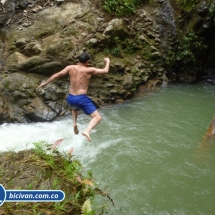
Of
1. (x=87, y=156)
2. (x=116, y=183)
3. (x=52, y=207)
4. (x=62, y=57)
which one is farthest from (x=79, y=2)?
(x=52, y=207)

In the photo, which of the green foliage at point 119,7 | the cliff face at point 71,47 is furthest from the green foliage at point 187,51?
the green foliage at point 119,7

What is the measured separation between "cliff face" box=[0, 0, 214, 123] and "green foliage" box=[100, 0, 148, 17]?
22 centimetres

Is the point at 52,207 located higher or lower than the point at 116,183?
higher

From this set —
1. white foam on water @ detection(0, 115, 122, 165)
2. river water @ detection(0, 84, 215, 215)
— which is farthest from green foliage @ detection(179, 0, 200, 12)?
white foam on water @ detection(0, 115, 122, 165)

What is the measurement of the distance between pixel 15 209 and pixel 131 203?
2177mm

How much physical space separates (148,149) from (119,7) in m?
5.96

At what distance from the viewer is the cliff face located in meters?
7.54

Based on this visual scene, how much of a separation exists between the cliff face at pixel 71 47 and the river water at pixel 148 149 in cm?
63

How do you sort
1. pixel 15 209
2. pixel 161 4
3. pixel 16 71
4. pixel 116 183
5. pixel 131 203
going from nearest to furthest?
pixel 15 209 < pixel 131 203 < pixel 116 183 < pixel 16 71 < pixel 161 4

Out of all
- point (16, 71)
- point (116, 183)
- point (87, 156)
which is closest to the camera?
point (116, 183)

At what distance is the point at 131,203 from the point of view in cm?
405

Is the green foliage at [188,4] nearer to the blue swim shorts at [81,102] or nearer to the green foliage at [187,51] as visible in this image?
the green foliage at [187,51]

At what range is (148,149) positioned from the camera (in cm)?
564

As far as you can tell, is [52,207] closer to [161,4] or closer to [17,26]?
[17,26]
